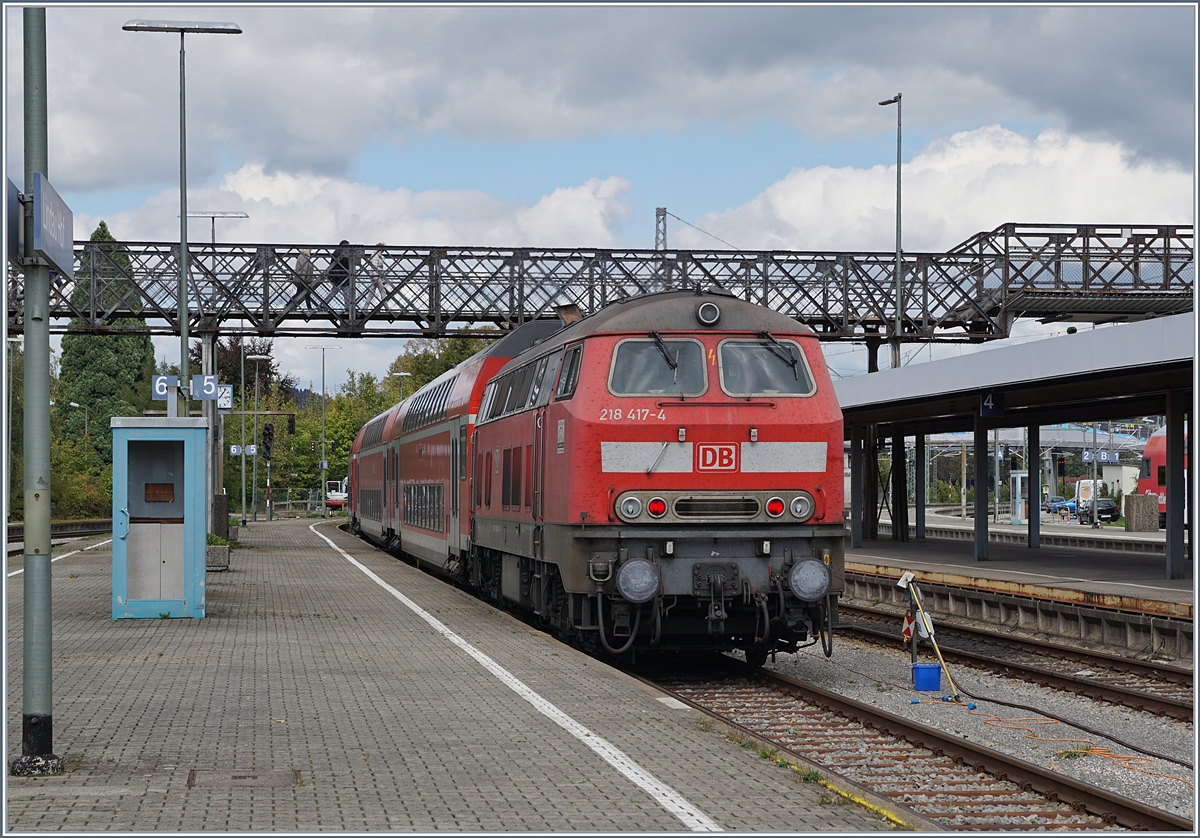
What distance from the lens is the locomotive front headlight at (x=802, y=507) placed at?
13.1 metres

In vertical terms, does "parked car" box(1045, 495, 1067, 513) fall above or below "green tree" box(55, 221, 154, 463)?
below

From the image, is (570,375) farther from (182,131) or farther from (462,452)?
(182,131)

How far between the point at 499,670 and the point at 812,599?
9.79 ft

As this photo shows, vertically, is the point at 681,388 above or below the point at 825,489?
above

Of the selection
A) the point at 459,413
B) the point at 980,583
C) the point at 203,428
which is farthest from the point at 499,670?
the point at 980,583

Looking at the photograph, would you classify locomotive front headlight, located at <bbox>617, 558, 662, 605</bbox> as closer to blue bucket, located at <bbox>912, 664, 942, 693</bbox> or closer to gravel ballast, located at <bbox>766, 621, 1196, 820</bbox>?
gravel ballast, located at <bbox>766, 621, 1196, 820</bbox>

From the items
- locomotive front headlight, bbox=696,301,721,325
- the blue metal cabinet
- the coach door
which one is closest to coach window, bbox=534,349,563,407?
locomotive front headlight, bbox=696,301,721,325

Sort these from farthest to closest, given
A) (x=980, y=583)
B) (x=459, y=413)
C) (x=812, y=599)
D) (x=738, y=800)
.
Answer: (x=980, y=583), (x=459, y=413), (x=812, y=599), (x=738, y=800)

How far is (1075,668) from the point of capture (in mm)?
16469

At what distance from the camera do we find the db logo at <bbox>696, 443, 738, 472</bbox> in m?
13.1

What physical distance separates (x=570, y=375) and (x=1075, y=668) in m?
7.27

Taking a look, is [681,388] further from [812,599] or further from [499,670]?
[499,670]

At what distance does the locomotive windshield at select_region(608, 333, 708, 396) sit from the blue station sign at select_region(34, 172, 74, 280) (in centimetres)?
574

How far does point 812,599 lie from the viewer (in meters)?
12.7
